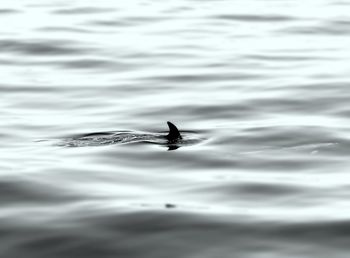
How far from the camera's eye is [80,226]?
29.2 ft

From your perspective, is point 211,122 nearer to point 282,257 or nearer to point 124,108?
point 124,108

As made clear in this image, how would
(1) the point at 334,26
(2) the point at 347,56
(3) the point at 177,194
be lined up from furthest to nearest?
(1) the point at 334,26, (2) the point at 347,56, (3) the point at 177,194

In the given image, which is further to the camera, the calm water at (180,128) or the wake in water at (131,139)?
the wake in water at (131,139)

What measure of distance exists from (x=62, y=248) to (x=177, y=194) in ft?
5.99

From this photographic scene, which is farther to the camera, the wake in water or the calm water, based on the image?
the wake in water

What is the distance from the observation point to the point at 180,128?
13.5 m

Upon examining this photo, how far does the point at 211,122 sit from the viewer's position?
45.2 ft

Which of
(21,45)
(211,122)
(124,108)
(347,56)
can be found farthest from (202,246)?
(21,45)

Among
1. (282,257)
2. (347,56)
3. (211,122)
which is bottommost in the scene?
(282,257)

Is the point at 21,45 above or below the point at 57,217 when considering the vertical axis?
above

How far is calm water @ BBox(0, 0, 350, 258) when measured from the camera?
877 cm

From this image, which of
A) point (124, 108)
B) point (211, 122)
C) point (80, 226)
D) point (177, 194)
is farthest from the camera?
point (124, 108)

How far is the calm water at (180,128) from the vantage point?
8.77m

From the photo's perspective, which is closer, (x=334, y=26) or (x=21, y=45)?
(x=21, y=45)
